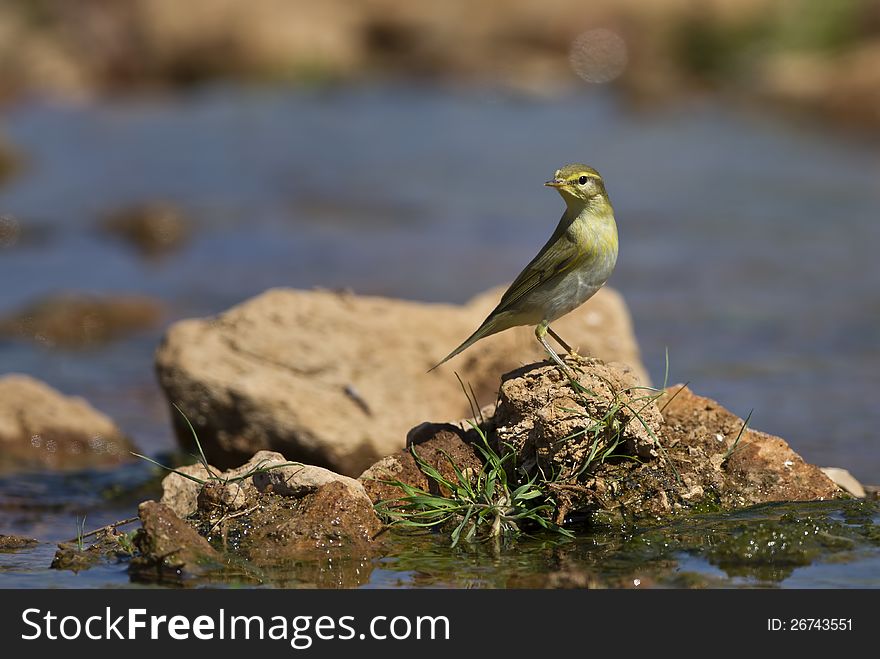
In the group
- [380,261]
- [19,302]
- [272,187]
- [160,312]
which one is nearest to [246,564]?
[160,312]

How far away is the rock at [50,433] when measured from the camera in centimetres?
884

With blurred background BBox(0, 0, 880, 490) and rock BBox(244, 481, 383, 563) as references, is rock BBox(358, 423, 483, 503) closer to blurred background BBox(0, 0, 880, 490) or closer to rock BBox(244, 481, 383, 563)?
rock BBox(244, 481, 383, 563)

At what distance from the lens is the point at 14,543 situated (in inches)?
244

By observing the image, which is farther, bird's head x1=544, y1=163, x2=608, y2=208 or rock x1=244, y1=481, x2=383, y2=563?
bird's head x1=544, y1=163, x2=608, y2=208

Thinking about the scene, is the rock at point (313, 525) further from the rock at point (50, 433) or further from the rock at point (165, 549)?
the rock at point (50, 433)

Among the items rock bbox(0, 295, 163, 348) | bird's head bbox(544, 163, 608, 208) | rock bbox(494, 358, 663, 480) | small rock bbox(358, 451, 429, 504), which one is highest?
rock bbox(0, 295, 163, 348)

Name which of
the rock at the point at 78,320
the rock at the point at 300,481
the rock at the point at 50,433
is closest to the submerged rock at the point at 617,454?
the rock at the point at 300,481

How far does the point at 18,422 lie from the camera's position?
8961mm

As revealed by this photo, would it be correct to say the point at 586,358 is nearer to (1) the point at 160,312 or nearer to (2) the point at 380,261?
(1) the point at 160,312

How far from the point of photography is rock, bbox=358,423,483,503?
6074 mm

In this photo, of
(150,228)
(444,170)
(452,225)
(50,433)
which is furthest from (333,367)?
(444,170)

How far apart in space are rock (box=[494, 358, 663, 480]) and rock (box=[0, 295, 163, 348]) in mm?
7705

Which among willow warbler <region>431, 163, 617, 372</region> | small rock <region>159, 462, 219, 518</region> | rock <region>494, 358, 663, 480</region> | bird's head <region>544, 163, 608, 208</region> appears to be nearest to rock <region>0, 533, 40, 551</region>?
small rock <region>159, 462, 219, 518</region>

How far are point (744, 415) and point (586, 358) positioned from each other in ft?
12.2
